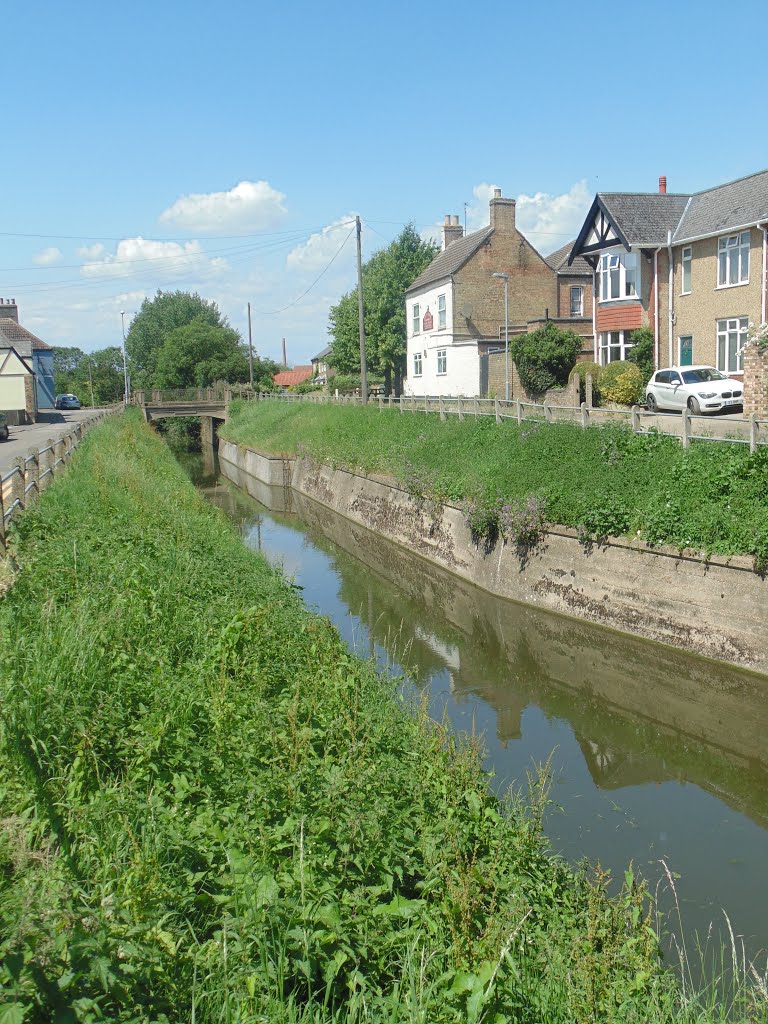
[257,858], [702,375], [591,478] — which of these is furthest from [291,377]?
[257,858]

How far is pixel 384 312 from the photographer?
68.4 meters

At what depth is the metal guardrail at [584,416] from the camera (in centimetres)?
1862

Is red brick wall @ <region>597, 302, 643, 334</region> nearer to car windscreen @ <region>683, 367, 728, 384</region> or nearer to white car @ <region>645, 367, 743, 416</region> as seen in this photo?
white car @ <region>645, 367, 743, 416</region>

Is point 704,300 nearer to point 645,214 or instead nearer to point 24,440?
point 645,214

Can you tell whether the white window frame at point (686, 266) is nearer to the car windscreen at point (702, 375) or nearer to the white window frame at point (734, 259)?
the white window frame at point (734, 259)

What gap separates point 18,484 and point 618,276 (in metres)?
28.7

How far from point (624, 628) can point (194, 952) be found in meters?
13.5

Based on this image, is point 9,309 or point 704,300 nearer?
point 704,300

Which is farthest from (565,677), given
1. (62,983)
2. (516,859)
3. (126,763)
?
(62,983)

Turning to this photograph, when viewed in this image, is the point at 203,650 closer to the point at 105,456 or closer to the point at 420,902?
the point at 420,902

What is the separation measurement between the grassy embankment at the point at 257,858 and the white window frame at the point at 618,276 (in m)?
29.7

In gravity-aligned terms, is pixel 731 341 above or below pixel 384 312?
below

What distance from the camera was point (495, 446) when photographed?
25.9 metres

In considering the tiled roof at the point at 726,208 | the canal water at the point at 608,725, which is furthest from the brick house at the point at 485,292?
the canal water at the point at 608,725
